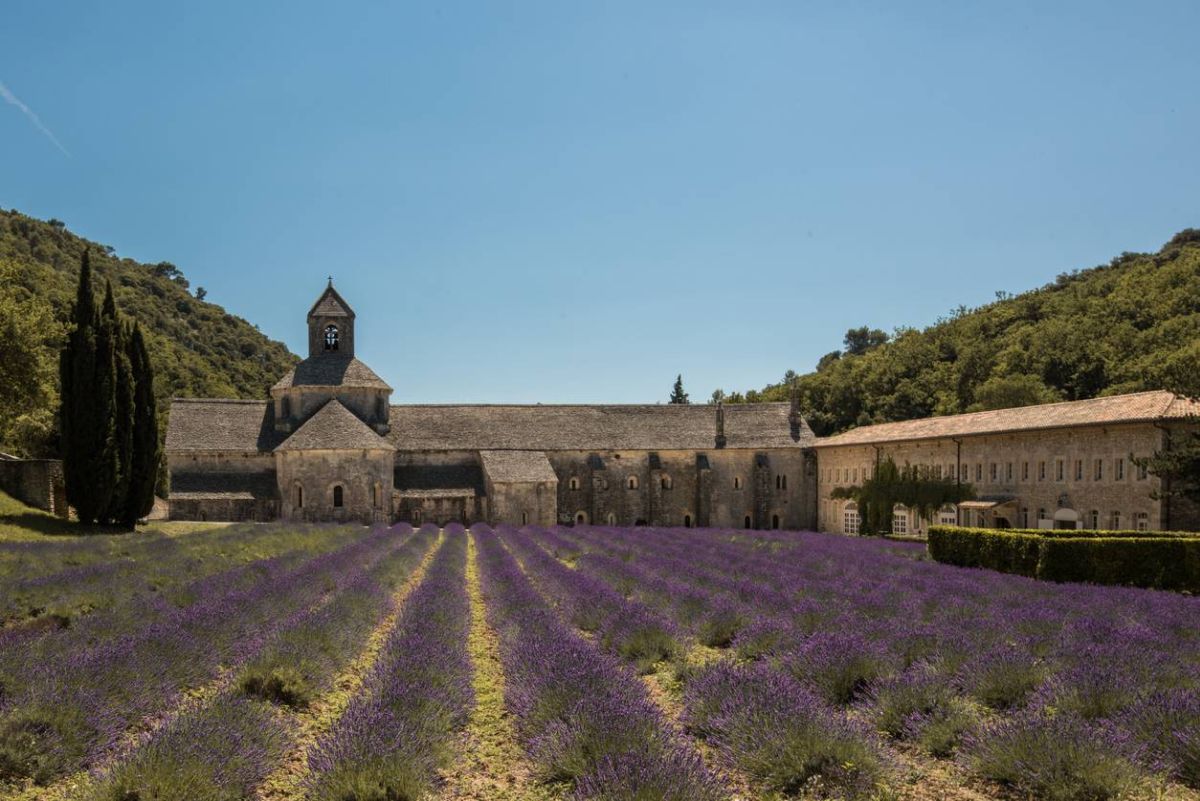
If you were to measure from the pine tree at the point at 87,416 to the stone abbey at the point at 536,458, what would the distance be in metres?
9.97

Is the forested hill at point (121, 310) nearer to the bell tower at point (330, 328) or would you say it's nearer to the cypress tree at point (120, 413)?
the cypress tree at point (120, 413)

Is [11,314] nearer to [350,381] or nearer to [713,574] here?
[350,381]

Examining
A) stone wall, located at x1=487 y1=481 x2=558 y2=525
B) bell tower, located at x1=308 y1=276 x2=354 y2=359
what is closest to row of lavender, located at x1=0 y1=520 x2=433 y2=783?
stone wall, located at x1=487 y1=481 x2=558 y2=525

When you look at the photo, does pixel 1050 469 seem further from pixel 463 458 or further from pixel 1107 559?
pixel 463 458

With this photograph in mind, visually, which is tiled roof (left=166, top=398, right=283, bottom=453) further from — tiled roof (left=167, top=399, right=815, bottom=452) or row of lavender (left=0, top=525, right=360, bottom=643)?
row of lavender (left=0, top=525, right=360, bottom=643)

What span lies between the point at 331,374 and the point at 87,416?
53.6ft

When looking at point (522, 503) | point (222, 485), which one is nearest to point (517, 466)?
point (522, 503)

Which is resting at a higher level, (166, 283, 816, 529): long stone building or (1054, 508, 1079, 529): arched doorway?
(166, 283, 816, 529): long stone building

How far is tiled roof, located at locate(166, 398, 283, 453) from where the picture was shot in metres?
41.5

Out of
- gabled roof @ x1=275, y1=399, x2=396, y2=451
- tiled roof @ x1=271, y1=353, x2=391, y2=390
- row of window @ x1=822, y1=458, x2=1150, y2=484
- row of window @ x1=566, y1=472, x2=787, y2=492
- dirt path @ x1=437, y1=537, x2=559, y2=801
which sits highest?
tiled roof @ x1=271, y1=353, x2=391, y2=390

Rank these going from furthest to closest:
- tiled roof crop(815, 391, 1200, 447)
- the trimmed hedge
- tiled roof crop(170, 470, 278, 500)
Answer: tiled roof crop(170, 470, 278, 500) → tiled roof crop(815, 391, 1200, 447) → the trimmed hedge

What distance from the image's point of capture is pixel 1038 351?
2486 inches

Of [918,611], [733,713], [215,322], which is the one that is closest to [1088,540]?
[918,611]

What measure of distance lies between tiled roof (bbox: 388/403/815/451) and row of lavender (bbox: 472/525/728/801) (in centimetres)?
3392
